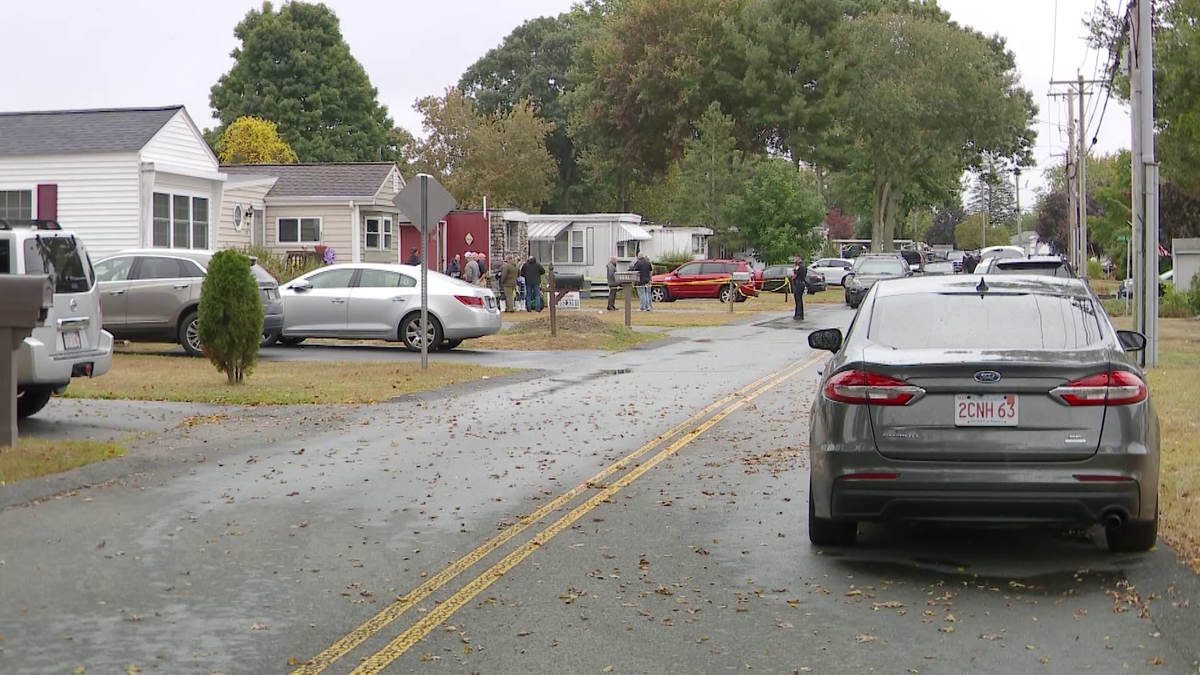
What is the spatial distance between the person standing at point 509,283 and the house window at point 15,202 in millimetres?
11635

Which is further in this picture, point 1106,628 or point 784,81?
point 784,81

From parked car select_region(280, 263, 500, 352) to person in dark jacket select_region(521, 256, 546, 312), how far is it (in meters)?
13.9

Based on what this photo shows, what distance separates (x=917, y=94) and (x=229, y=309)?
60538 millimetres

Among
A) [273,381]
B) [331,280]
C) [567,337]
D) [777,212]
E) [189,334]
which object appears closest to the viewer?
[273,381]

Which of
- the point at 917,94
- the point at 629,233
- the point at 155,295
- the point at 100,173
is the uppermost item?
the point at 917,94

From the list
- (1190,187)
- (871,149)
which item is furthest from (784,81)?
(1190,187)

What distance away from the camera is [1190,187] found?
1205 inches

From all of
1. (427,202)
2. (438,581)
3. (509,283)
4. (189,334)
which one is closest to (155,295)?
(189,334)

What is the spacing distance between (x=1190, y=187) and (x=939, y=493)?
25.5 m

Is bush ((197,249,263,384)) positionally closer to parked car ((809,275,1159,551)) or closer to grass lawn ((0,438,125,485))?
grass lawn ((0,438,125,485))

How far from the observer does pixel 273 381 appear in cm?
1895

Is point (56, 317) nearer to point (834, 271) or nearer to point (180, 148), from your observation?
point (180, 148)

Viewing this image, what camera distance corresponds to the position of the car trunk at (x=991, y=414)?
7613 mm

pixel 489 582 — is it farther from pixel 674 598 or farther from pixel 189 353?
pixel 189 353
